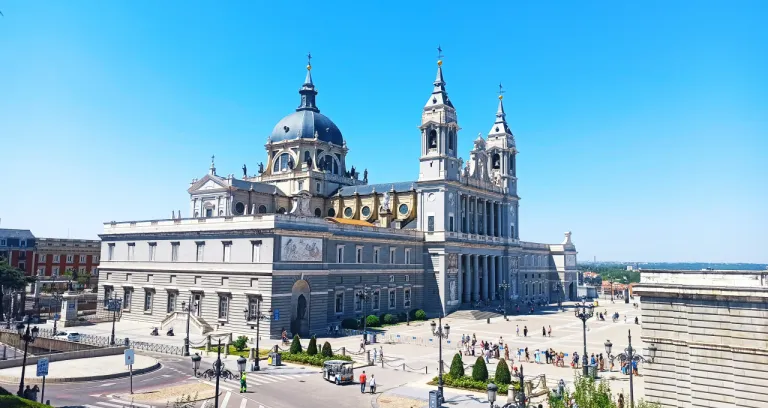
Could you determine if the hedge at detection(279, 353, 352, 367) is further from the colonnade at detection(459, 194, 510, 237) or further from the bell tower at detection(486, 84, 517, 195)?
the bell tower at detection(486, 84, 517, 195)

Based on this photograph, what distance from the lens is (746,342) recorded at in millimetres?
25219

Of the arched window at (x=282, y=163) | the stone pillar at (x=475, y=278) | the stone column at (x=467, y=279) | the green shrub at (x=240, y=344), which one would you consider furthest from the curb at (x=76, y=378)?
the stone pillar at (x=475, y=278)

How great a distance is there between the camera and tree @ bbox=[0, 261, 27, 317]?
→ 62906 mm

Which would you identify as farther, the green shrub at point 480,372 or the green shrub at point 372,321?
the green shrub at point 372,321

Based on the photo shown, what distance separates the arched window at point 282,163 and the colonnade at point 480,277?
2965 centimetres

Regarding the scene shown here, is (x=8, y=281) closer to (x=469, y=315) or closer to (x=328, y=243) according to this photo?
(x=328, y=243)

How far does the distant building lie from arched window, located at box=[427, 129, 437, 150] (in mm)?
51073

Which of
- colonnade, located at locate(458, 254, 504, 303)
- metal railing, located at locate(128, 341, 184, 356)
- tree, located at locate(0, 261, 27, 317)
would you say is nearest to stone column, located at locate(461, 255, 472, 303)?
colonnade, located at locate(458, 254, 504, 303)

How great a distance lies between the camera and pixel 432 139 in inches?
3083

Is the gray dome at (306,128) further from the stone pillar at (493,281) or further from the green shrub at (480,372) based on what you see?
the green shrub at (480,372)

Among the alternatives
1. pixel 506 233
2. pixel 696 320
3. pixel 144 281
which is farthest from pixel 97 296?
pixel 696 320

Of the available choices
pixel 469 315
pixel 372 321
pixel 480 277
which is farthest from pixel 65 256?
pixel 480 277

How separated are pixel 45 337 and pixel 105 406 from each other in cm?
2425

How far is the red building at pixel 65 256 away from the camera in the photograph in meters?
87.6
